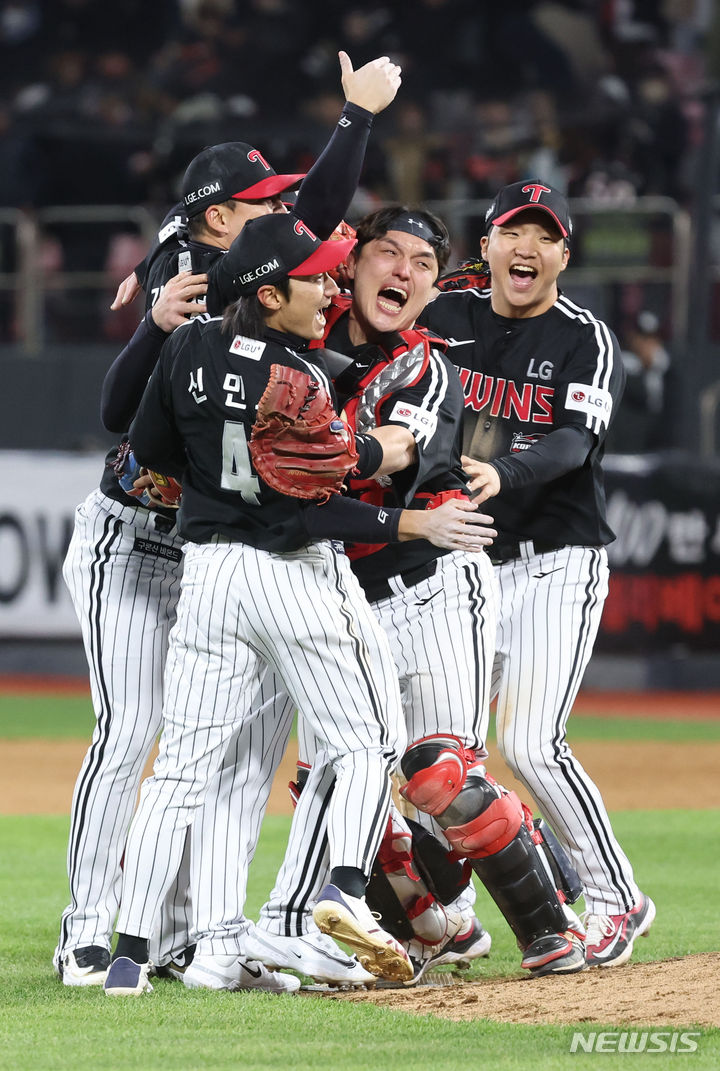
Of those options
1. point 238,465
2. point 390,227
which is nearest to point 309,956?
point 238,465

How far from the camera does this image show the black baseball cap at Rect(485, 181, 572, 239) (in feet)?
15.0

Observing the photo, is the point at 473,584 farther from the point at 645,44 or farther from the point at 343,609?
the point at 645,44

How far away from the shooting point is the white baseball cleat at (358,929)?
3.61 m

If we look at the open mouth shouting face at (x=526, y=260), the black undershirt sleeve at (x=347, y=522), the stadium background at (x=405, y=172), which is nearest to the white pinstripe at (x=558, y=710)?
the open mouth shouting face at (x=526, y=260)

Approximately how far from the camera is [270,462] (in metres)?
3.74

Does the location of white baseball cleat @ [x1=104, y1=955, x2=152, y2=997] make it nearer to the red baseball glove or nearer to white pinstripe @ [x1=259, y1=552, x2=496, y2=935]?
white pinstripe @ [x1=259, y1=552, x2=496, y2=935]

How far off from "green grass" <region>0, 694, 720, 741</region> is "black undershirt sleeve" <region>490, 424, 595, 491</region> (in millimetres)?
5485

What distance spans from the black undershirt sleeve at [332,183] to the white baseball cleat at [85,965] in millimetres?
1986

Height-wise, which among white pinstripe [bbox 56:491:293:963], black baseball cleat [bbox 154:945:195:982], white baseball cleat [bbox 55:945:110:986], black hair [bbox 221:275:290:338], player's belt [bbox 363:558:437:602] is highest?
black hair [bbox 221:275:290:338]

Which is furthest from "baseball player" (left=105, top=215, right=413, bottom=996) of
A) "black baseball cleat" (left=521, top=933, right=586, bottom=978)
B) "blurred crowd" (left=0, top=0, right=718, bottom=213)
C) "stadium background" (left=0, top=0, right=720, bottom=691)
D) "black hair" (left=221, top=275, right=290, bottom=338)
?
"blurred crowd" (left=0, top=0, right=718, bottom=213)

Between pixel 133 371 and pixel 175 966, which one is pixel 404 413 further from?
pixel 175 966

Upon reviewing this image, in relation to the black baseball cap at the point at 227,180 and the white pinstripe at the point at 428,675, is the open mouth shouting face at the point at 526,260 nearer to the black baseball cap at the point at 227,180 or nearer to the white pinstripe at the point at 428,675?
the black baseball cap at the point at 227,180

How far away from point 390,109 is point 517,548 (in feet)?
34.5

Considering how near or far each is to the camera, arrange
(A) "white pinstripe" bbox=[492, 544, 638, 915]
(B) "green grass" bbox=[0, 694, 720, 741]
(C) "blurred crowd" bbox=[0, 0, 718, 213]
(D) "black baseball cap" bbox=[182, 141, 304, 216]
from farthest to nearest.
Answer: (C) "blurred crowd" bbox=[0, 0, 718, 213] < (B) "green grass" bbox=[0, 694, 720, 741] < (A) "white pinstripe" bbox=[492, 544, 638, 915] < (D) "black baseball cap" bbox=[182, 141, 304, 216]
